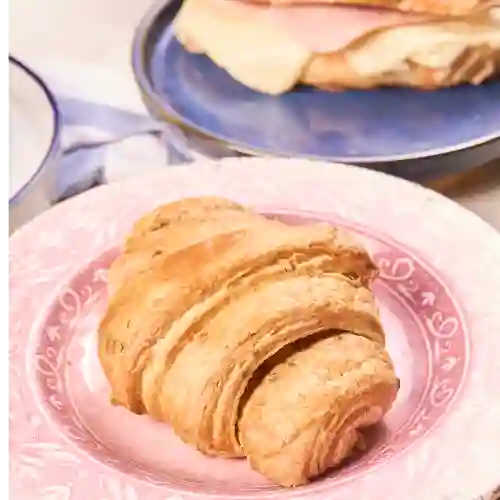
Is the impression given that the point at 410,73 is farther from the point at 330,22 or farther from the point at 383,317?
the point at 383,317

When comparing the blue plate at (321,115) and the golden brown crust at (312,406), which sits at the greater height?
the blue plate at (321,115)

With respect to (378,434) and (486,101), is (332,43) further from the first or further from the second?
(378,434)

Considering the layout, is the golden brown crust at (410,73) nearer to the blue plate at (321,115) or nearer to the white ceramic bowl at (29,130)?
the blue plate at (321,115)

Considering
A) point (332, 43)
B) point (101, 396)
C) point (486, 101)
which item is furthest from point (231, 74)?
point (101, 396)

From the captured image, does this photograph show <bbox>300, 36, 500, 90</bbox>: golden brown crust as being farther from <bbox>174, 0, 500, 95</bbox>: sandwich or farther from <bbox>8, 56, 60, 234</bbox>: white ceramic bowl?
<bbox>8, 56, 60, 234</bbox>: white ceramic bowl

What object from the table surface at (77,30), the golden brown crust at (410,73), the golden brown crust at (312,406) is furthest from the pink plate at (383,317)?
the table surface at (77,30)

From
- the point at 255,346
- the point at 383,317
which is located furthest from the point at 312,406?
the point at 383,317
